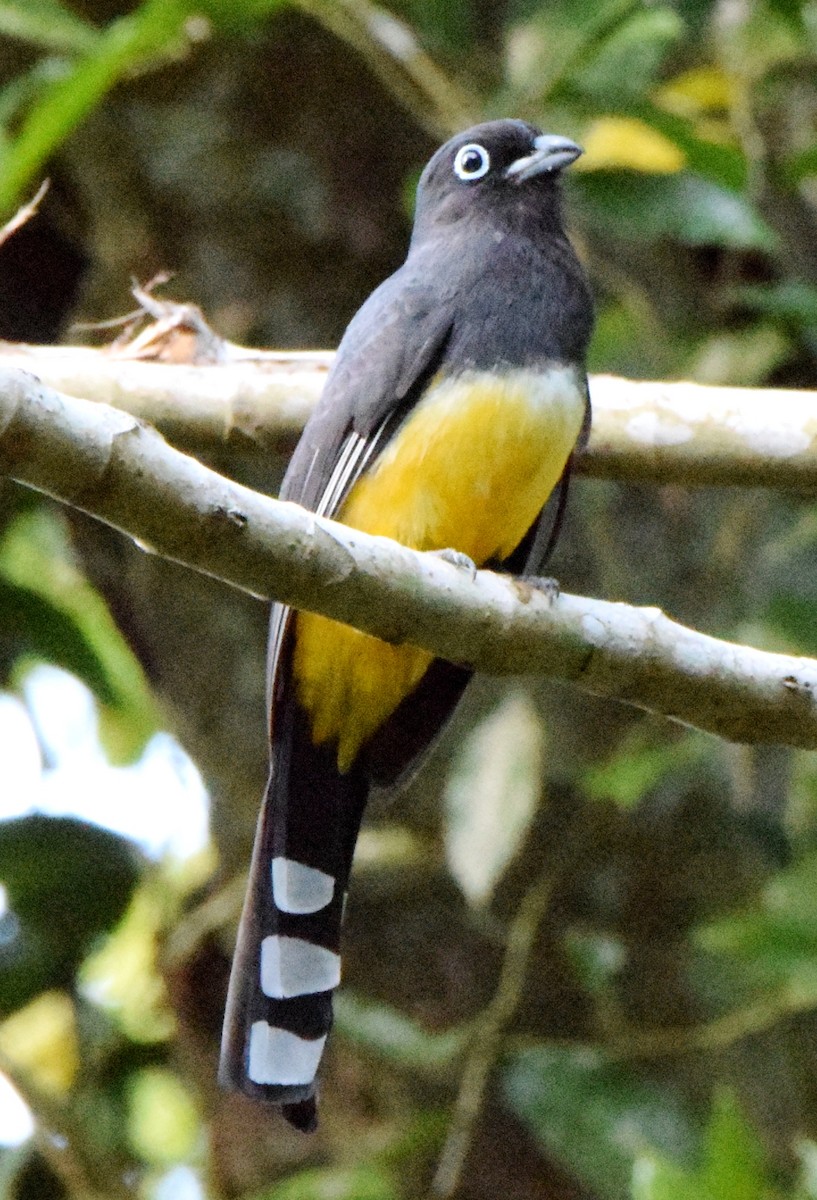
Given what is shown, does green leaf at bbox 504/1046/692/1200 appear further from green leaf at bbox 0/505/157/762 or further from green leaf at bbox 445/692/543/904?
green leaf at bbox 0/505/157/762

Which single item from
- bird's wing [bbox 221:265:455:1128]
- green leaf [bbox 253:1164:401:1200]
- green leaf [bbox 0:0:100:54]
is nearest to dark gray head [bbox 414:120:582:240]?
bird's wing [bbox 221:265:455:1128]

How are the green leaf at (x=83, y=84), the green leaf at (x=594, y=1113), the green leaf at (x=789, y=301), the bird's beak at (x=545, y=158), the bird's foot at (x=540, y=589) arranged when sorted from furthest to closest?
Result: the green leaf at (x=789, y=301) < the green leaf at (x=594, y=1113) < the bird's beak at (x=545, y=158) < the green leaf at (x=83, y=84) < the bird's foot at (x=540, y=589)

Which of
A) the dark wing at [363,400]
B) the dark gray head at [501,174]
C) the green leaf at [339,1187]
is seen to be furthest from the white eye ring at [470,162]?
the green leaf at [339,1187]

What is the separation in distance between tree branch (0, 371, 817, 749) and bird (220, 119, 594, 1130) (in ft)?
1.08

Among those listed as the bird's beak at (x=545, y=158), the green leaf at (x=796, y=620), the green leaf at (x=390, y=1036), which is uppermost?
the bird's beak at (x=545, y=158)

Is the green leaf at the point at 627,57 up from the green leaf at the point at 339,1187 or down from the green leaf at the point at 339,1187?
up

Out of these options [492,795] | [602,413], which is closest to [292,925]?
[492,795]

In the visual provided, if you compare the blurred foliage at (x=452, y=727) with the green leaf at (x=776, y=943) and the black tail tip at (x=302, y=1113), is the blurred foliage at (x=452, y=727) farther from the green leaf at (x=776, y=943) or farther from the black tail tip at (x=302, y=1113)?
the black tail tip at (x=302, y=1113)

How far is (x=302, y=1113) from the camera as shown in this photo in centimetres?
324

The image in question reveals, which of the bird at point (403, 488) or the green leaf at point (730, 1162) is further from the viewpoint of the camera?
the bird at point (403, 488)

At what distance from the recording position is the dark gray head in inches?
148

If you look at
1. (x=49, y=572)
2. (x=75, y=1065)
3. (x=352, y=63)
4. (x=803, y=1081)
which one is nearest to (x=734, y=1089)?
(x=803, y=1081)

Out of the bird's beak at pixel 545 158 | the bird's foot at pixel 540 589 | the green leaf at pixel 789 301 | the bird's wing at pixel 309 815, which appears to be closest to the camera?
the bird's foot at pixel 540 589

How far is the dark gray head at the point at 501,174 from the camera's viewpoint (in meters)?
3.76
